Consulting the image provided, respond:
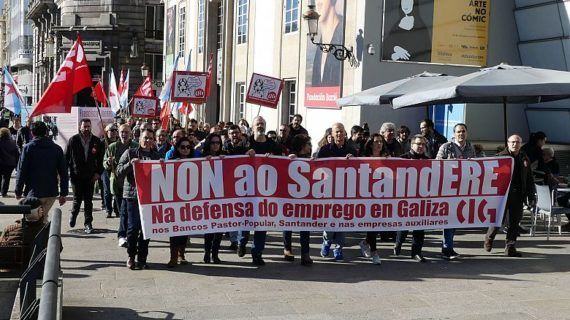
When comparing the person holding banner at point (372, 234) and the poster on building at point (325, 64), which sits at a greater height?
the poster on building at point (325, 64)

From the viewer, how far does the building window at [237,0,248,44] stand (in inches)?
1062

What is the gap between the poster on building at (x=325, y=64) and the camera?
60.7 feet

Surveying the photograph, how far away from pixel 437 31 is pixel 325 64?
310 centimetres

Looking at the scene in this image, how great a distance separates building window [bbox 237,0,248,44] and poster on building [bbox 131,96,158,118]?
714 cm

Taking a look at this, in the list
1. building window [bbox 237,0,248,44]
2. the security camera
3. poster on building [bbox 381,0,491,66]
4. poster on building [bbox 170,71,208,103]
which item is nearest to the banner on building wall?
the security camera

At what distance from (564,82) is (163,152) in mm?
6131

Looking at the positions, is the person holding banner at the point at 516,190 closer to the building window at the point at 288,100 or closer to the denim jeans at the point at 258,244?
the denim jeans at the point at 258,244

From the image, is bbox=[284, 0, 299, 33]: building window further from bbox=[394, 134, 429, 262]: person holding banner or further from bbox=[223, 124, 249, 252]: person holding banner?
bbox=[394, 134, 429, 262]: person holding banner

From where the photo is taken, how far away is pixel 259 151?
9.63m

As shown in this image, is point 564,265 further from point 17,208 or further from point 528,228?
point 17,208

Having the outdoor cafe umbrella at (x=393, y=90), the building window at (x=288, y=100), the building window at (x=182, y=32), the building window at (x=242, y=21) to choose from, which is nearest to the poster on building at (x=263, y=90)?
the outdoor cafe umbrella at (x=393, y=90)

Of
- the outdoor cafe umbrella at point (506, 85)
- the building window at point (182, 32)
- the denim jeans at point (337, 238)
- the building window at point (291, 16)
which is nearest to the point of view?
the denim jeans at point (337, 238)

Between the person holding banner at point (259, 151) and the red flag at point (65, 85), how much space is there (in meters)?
3.22

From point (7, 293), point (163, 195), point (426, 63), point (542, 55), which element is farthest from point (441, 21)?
point (7, 293)
